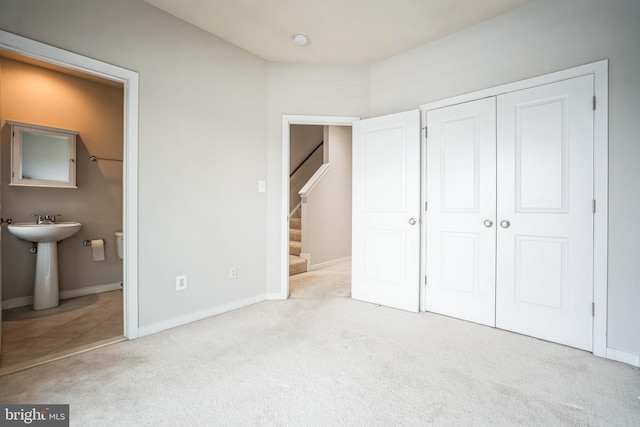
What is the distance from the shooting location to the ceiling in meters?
2.38

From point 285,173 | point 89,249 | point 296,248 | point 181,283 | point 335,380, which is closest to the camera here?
point 335,380

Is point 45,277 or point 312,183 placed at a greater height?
point 312,183

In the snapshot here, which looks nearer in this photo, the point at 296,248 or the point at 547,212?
the point at 547,212

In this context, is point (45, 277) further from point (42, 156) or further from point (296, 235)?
point (296, 235)

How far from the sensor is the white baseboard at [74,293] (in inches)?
120

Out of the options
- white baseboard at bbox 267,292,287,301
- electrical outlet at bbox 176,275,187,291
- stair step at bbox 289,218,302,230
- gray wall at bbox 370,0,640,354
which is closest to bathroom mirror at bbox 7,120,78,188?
electrical outlet at bbox 176,275,187,291

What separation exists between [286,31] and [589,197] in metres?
2.72

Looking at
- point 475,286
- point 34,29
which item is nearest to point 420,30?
point 475,286

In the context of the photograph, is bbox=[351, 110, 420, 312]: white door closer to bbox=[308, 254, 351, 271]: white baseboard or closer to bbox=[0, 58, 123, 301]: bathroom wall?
bbox=[308, 254, 351, 271]: white baseboard

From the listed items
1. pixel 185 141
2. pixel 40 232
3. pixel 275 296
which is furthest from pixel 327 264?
pixel 40 232

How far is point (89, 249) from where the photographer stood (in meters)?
3.58

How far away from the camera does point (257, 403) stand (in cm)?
157

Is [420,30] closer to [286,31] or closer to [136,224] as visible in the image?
[286,31]

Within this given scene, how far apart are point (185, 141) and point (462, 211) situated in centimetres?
251
